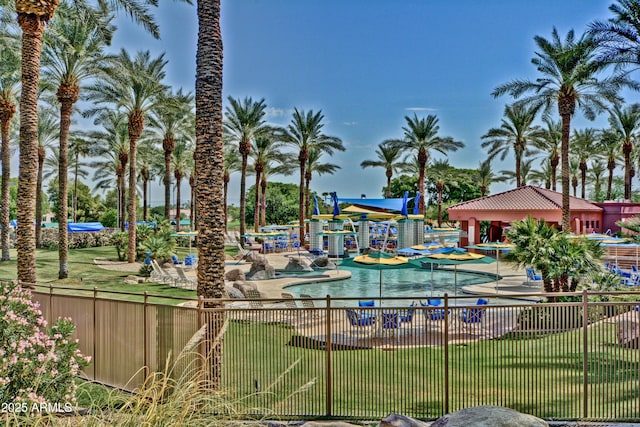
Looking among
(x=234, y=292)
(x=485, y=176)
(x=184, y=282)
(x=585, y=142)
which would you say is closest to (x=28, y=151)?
(x=234, y=292)

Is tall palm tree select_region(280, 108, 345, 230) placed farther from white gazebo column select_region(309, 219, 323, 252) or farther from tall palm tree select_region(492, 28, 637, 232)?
tall palm tree select_region(492, 28, 637, 232)

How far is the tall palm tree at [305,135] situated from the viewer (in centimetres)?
4541

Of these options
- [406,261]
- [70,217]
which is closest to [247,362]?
[406,261]

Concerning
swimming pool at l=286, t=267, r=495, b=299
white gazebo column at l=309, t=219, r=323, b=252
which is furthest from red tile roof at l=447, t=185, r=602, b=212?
swimming pool at l=286, t=267, r=495, b=299

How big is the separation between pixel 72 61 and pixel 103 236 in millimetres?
19787

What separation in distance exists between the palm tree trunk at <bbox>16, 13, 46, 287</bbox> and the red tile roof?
34.5m

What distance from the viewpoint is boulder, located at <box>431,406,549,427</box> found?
5820 mm

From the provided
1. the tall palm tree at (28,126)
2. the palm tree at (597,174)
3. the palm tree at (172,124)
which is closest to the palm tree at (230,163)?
the palm tree at (172,124)

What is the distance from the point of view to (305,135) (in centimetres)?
4566

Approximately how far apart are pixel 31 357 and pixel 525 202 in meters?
40.2

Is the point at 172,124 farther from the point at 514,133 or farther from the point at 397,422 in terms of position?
the point at 397,422

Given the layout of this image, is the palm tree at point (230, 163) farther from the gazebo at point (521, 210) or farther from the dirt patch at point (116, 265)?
the gazebo at point (521, 210)

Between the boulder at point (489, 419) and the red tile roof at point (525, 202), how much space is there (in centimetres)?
3660

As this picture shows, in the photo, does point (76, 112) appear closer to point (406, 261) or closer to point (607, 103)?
point (406, 261)
